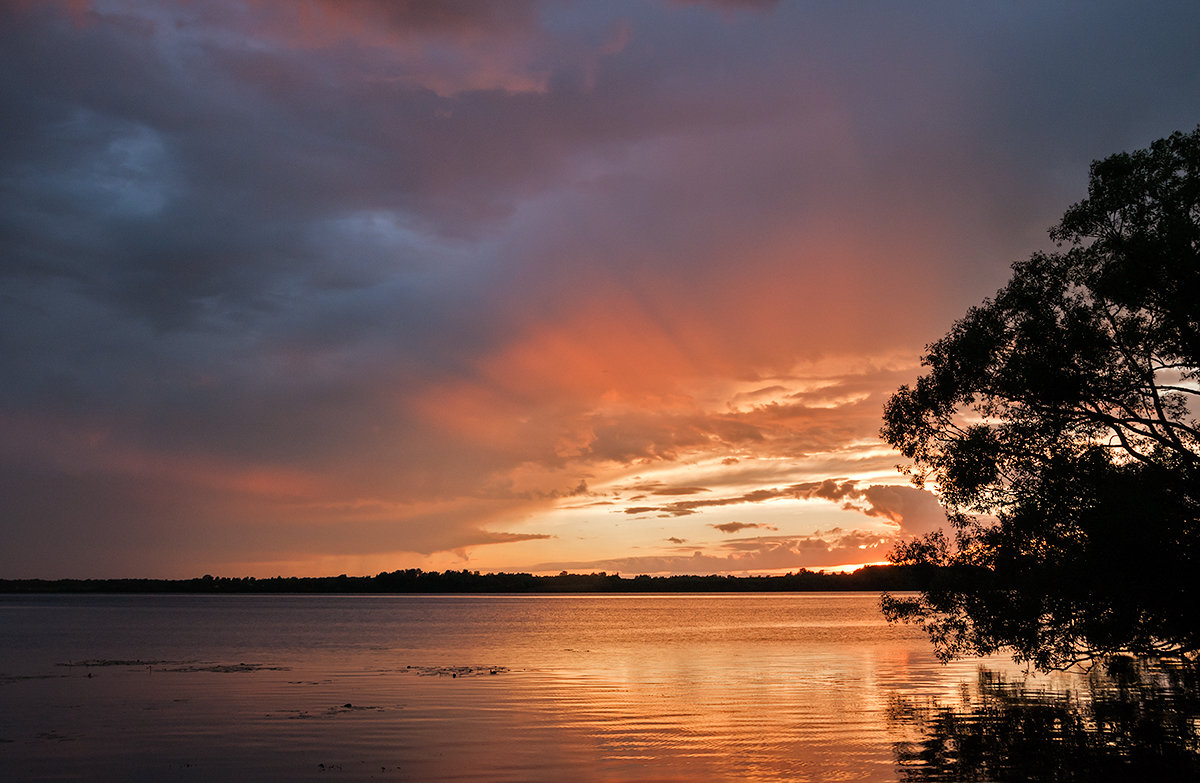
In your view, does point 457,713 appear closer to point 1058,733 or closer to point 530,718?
point 530,718

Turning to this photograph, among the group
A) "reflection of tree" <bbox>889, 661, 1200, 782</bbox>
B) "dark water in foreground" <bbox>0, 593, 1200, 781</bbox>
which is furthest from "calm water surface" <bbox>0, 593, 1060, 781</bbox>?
"reflection of tree" <bbox>889, 661, 1200, 782</bbox>

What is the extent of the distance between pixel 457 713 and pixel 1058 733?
24.2 meters

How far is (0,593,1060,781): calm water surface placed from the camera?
88.9 feet

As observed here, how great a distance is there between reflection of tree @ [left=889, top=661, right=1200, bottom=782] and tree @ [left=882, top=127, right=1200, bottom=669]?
272cm

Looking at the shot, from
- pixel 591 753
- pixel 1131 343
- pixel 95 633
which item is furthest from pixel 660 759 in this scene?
pixel 95 633

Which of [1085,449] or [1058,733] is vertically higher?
[1085,449]

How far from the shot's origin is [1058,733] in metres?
32.3

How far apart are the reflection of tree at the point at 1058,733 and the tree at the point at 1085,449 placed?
2715 millimetres

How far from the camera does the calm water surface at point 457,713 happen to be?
27.1 metres

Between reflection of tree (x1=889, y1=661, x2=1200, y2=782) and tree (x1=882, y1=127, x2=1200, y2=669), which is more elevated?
tree (x1=882, y1=127, x2=1200, y2=669)

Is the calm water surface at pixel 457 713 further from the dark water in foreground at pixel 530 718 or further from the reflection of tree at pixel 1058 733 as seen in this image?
the reflection of tree at pixel 1058 733

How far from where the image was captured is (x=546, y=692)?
160 feet

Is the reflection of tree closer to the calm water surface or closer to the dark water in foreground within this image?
the dark water in foreground

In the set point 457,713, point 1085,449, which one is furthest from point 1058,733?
point 457,713
